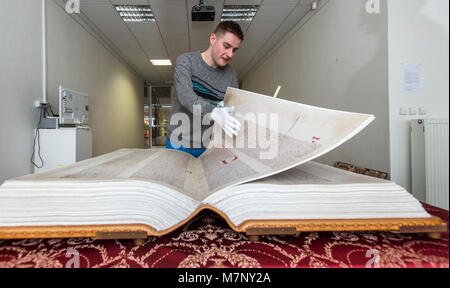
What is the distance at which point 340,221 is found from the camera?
1.13 feet

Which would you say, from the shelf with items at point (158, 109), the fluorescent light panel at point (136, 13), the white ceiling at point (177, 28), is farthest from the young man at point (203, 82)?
the shelf with items at point (158, 109)

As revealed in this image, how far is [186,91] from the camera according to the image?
988 mm

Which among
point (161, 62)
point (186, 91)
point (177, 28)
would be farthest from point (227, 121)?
point (161, 62)

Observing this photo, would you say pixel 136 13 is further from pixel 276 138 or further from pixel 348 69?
pixel 276 138

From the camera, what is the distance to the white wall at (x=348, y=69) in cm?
192

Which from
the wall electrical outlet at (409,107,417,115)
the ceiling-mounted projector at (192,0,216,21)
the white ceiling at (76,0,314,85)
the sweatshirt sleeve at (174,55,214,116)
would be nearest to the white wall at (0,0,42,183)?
the white ceiling at (76,0,314,85)

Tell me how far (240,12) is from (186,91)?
116 inches

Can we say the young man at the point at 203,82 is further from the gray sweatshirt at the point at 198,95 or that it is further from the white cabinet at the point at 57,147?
the white cabinet at the point at 57,147

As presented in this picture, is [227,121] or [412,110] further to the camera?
[412,110]

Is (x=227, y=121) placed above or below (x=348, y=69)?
below

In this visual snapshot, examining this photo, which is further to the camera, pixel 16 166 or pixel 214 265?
pixel 16 166

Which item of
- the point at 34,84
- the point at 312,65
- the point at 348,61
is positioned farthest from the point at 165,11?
the point at 348,61
